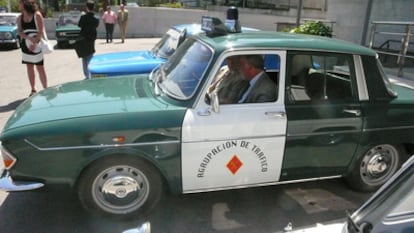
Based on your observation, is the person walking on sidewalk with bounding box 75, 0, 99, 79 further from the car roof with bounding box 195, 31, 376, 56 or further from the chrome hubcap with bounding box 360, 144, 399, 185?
the chrome hubcap with bounding box 360, 144, 399, 185

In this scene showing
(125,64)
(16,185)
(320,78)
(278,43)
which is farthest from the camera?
(125,64)

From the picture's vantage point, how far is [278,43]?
345cm

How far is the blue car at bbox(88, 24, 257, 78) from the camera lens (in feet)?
18.9

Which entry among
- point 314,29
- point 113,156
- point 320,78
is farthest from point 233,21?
point 314,29

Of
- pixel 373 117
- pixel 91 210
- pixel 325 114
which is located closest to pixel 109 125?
pixel 91 210

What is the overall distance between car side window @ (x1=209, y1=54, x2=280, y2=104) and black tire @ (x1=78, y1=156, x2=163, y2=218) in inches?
37.1

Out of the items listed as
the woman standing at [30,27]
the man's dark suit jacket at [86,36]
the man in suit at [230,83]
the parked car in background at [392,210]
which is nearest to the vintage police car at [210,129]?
the man in suit at [230,83]

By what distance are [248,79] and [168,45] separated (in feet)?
10.4

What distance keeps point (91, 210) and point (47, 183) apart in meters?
0.45

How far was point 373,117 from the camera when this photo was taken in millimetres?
3680

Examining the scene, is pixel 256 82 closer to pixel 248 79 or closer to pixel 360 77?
pixel 248 79

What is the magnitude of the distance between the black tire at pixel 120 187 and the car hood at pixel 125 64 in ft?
9.37

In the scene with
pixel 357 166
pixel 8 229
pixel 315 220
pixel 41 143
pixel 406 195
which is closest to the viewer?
pixel 406 195

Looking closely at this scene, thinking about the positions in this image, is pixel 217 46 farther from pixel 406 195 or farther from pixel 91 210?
pixel 406 195
